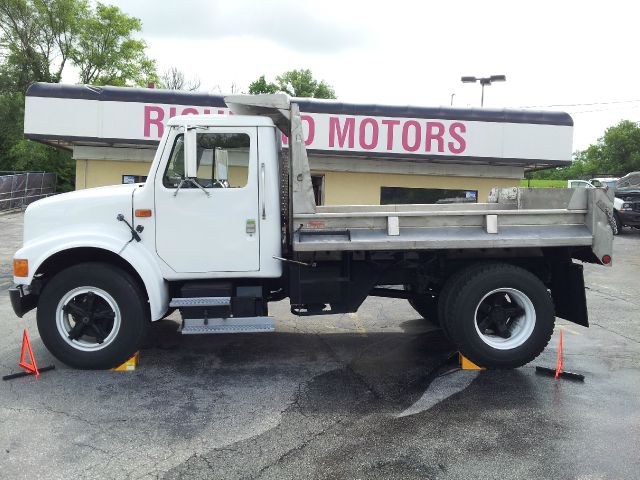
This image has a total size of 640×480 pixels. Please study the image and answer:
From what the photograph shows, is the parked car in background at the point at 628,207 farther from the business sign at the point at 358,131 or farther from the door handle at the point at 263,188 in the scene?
the door handle at the point at 263,188

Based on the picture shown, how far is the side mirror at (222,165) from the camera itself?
5.53 metres

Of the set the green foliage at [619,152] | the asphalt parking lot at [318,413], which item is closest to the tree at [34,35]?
the asphalt parking lot at [318,413]

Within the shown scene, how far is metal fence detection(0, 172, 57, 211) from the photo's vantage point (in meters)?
23.9

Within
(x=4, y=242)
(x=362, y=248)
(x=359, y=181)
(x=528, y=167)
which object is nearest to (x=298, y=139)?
(x=362, y=248)

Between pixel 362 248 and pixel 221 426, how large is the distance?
83.4 inches

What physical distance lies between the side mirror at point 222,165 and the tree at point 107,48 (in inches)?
1365

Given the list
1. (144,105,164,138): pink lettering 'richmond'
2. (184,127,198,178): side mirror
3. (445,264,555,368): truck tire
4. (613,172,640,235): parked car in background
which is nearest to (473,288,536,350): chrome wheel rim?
(445,264,555,368): truck tire

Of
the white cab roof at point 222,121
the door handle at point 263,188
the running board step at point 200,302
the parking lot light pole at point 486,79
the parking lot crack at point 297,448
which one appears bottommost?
the parking lot crack at point 297,448

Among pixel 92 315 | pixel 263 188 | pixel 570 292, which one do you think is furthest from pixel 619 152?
pixel 92 315

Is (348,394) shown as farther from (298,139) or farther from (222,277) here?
(298,139)

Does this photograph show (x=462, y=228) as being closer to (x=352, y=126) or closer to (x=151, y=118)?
(x=352, y=126)

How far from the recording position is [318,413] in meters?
4.59

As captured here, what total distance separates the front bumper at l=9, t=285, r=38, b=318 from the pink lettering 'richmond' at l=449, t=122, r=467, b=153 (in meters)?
10.2

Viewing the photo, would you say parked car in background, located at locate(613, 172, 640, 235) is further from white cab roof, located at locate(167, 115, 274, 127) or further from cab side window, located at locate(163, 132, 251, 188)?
cab side window, located at locate(163, 132, 251, 188)
